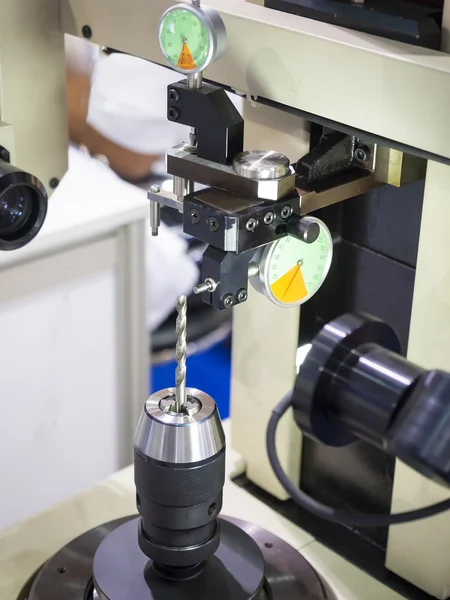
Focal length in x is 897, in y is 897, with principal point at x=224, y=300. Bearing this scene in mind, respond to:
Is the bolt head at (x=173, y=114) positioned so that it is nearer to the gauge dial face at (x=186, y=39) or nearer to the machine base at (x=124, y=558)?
the gauge dial face at (x=186, y=39)

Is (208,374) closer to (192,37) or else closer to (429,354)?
(429,354)

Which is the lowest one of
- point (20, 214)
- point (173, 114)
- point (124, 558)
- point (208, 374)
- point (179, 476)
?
point (208, 374)

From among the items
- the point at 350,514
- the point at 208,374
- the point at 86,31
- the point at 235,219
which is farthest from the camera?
the point at 208,374

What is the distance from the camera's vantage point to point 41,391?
4.18 feet

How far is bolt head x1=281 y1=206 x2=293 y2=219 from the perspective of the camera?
0.59m

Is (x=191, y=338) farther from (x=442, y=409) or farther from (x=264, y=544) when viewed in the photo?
(x=442, y=409)

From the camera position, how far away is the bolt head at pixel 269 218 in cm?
57

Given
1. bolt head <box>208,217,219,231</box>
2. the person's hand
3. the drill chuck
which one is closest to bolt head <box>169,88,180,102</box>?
bolt head <box>208,217,219,231</box>

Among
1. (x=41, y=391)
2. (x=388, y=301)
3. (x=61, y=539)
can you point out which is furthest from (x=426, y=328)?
(x=41, y=391)

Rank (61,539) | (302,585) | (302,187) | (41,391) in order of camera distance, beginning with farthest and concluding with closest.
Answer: (41,391) < (61,539) < (302,585) < (302,187)

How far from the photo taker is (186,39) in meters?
0.61

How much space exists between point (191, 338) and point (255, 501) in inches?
37.7

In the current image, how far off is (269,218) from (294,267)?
0.20ft

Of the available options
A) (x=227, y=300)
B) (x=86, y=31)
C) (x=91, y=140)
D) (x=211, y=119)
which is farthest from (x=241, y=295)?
(x=91, y=140)
